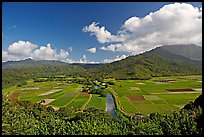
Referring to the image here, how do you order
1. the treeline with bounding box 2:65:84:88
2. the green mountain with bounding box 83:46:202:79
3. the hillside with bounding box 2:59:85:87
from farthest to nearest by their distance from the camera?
the green mountain with bounding box 83:46:202:79, the hillside with bounding box 2:59:85:87, the treeline with bounding box 2:65:84:88

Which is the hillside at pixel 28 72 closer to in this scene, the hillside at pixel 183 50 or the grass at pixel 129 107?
the grass at pixel 129 107

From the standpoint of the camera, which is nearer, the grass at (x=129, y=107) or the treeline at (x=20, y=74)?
the grass at (x=129, y=107)

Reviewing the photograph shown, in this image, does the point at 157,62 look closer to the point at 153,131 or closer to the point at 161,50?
the point at 161,50

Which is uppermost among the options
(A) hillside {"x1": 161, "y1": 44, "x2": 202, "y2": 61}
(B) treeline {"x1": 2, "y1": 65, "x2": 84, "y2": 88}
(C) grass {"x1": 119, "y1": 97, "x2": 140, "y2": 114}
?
(A) hillside {"x1": 161, "y1": 44, "x2": 202, "y2": 61}

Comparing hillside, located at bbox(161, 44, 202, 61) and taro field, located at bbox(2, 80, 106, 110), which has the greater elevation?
hillside, located at bbox(161, 44, 202, 61)

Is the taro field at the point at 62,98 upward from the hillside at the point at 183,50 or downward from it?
downward

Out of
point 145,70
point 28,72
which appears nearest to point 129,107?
point 145,70

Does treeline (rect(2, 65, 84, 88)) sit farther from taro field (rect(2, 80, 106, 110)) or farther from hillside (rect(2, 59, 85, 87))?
taro field (rect(2, 80, 106, 110))

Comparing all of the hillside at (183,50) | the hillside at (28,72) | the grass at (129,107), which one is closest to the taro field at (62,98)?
the grass at (129,107)

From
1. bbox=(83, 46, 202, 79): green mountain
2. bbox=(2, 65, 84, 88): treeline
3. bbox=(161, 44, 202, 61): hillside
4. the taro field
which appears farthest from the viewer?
bbox=(161, 44, 202, 61): hillside

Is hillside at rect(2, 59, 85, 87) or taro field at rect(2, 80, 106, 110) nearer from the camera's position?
taro field at rect(2, 80, 106, 110)

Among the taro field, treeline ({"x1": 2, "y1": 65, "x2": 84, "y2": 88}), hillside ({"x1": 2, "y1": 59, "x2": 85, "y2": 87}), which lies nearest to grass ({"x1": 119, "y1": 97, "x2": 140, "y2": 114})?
the taro field
